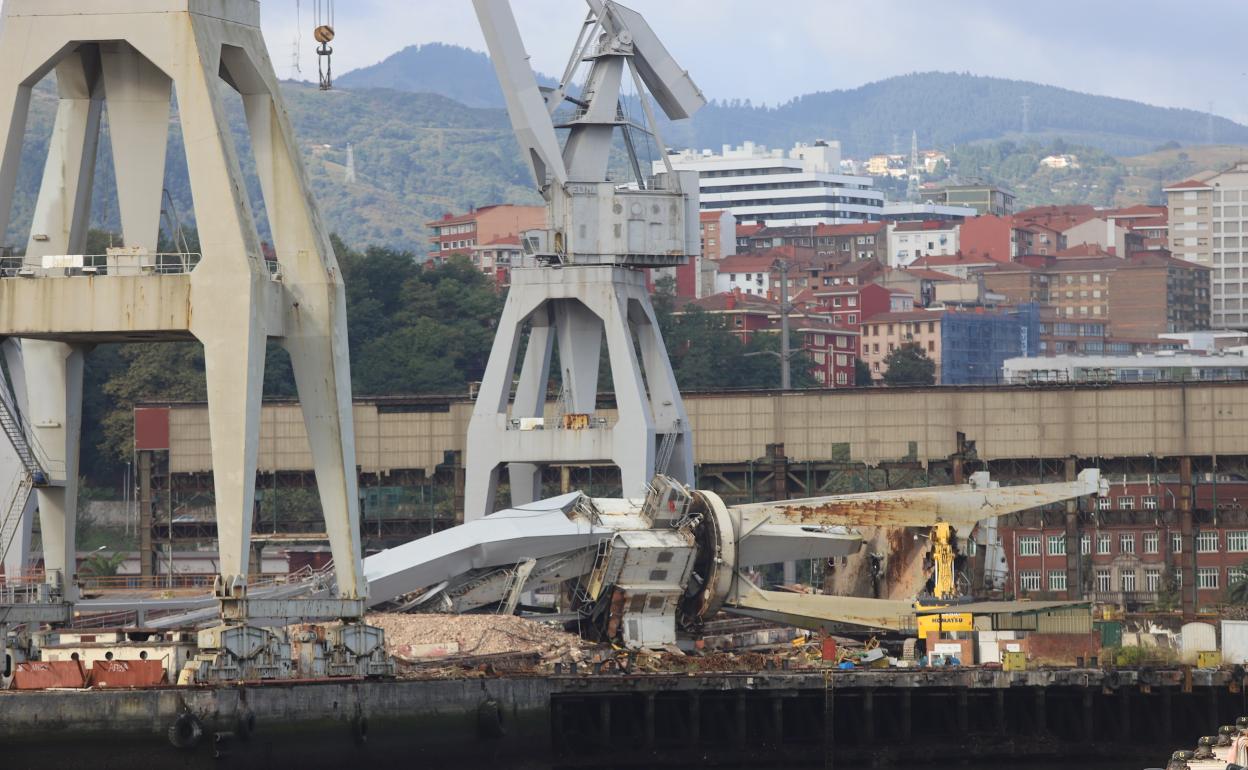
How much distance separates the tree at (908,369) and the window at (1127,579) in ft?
186

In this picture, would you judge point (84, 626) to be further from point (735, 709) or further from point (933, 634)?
point (933, 634)

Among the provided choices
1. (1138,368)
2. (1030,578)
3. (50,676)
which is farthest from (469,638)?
(1138,368)

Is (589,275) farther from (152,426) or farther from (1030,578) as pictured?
(1030,578)

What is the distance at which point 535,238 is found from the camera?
71.1 meters

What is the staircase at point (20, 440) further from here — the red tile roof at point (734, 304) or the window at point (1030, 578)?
the red tile roof at point (734, 304)

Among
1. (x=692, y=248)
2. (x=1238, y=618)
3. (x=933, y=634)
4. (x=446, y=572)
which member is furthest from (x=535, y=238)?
(x=1238, y=618)

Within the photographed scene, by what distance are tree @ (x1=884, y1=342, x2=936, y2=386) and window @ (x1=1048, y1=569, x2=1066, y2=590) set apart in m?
57.3

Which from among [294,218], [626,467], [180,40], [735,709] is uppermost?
[180,40]

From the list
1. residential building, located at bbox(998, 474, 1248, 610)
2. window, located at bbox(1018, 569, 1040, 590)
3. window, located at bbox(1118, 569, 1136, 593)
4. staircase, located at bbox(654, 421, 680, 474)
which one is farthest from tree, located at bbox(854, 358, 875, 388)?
staircase, located at bbox(654, 421, 680, 474)

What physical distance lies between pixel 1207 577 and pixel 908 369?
208 ft

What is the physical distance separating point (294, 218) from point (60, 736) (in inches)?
511

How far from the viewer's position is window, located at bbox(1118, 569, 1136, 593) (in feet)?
355

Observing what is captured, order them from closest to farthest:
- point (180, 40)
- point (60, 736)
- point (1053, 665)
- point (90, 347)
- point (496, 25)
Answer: point (60, 736), point (180, 40), point (90, 347), point (1053, 665), point (496, 25)

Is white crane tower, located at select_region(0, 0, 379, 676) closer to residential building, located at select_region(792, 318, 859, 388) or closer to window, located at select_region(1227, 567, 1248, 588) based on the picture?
window, located at select_region(1227, 567, 1248, 588)
